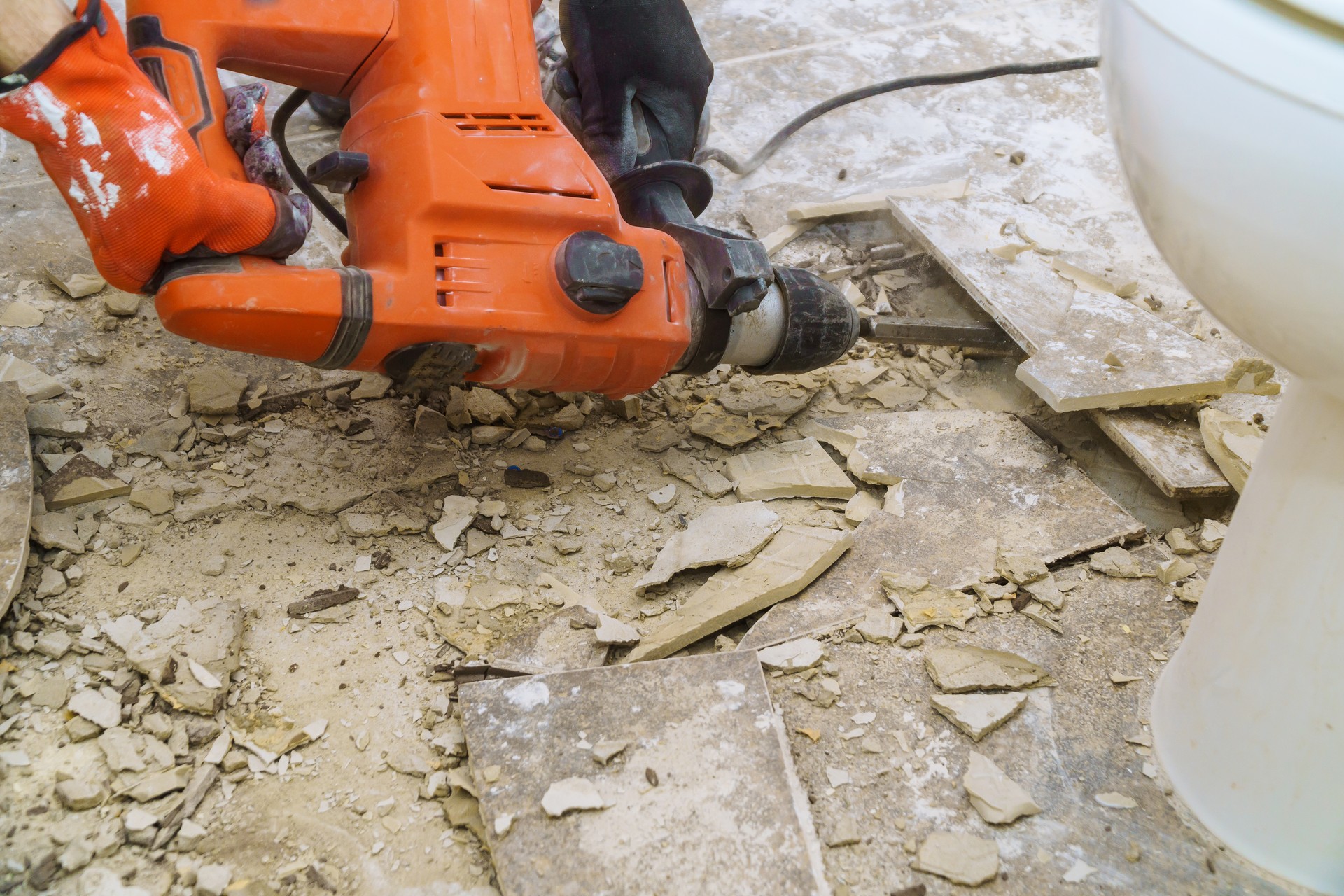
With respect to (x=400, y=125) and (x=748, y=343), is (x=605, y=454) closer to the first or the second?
(x=748, y=343)

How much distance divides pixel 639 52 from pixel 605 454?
0.67m

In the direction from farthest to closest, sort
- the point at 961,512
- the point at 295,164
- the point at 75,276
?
the point at 75,276, the point at 295,164, the point at 961,512

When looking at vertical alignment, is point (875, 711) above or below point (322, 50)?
below

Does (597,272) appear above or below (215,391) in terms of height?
above

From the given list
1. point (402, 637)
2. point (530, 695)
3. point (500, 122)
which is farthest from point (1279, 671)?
point (500, 122)

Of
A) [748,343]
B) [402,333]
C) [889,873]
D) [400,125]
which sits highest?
[400,125]

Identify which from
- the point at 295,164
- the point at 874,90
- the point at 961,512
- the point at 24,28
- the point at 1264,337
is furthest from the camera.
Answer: the point at 874,90

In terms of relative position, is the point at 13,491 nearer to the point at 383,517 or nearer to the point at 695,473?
the point at 383,517

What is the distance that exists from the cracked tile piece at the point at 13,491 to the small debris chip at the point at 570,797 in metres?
0.75

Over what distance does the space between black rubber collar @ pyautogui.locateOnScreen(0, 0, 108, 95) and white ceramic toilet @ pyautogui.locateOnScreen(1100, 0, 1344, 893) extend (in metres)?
1.02

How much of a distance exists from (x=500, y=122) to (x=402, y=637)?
732 millimetres

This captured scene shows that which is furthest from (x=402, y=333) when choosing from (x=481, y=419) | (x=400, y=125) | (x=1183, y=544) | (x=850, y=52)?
(x=850, y=52)

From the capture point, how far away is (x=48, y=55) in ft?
3.32

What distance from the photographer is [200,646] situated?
1.26 m
